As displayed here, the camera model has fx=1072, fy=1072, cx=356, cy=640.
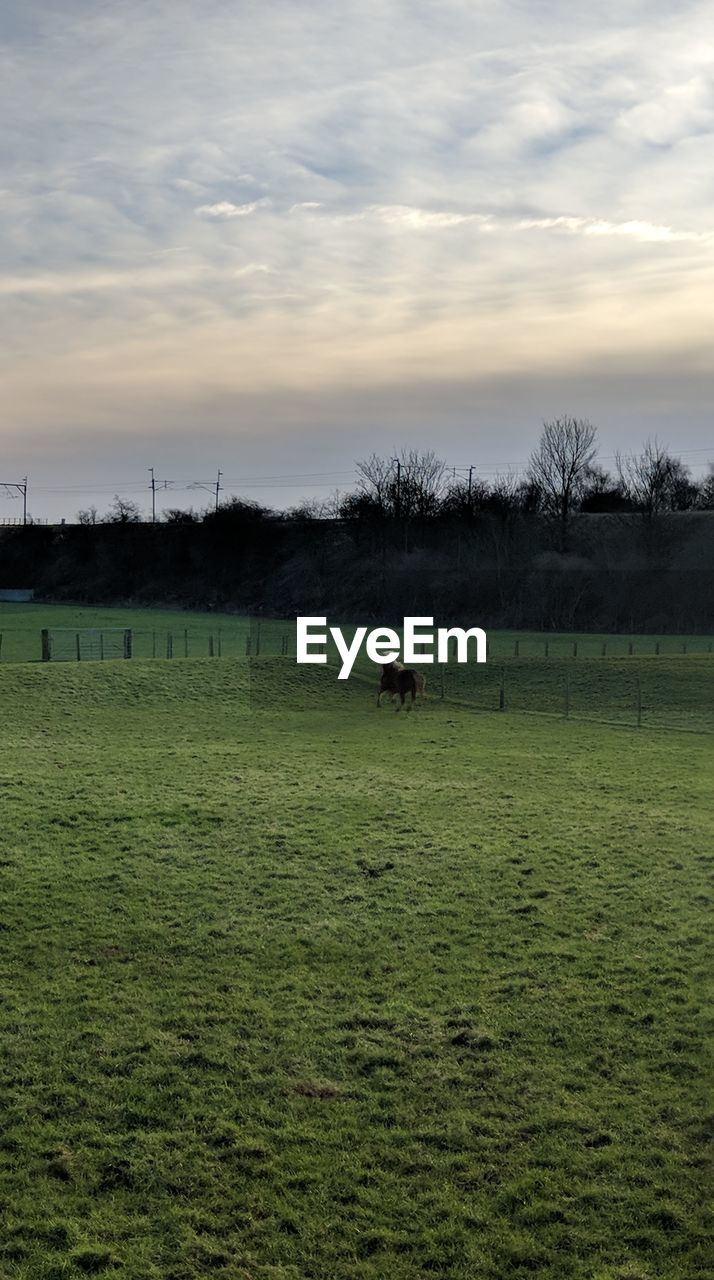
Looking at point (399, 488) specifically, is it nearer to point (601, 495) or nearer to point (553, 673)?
point (601, 495)

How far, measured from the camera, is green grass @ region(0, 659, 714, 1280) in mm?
9727

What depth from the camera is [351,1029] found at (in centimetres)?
1373

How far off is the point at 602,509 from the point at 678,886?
114001mm

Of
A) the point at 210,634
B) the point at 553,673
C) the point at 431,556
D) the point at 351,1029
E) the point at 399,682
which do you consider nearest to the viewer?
the point at 351,1029

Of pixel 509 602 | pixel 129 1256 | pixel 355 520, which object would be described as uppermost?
pixel 355 520

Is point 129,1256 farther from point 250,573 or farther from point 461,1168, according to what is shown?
point 250,573

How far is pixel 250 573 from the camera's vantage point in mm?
Answer: 131875

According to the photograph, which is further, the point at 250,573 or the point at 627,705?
the point at 250,573

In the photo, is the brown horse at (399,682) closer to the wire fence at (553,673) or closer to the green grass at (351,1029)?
the wire fence at (553,673)

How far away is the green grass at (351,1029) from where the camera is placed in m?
9.73

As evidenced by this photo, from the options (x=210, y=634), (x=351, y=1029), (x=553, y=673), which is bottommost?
(x=351, y=1029)

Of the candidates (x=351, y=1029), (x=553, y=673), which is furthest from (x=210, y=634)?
(x=351, y=1029)

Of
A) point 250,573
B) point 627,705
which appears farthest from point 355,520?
point 627,705

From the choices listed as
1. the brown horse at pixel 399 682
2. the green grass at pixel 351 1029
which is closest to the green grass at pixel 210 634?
the brown horse at pixel 399 682
